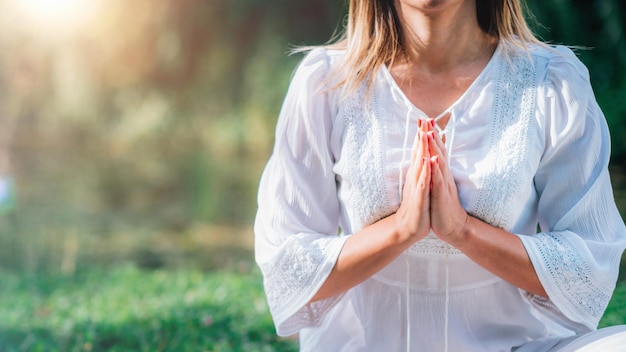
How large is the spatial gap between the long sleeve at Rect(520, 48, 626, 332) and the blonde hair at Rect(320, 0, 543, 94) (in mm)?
102

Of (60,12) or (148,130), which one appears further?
(148,130)

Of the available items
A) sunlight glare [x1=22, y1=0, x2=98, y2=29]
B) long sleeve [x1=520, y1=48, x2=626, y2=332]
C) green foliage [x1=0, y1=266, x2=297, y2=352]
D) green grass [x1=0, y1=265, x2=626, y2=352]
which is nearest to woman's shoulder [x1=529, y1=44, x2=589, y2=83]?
long sleeve [x1=520, y1=48, x2=626, y2=332]

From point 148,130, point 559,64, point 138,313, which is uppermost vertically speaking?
point 559,64

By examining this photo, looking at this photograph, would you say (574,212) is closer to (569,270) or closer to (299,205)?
(569,270)

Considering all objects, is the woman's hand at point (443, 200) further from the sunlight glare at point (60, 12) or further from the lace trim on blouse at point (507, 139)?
the sunlight glare at point (60, 12)

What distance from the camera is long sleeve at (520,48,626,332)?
1359 mm

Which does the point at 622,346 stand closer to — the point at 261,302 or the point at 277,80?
the point at 261,302

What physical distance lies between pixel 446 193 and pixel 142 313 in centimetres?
180

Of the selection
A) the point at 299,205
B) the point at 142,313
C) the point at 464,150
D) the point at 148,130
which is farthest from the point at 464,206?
the point at 148,130

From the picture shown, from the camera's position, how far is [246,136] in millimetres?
6051

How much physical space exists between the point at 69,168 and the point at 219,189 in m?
1.34

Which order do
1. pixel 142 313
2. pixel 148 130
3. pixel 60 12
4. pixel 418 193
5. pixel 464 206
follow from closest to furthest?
pixel 418 193, pixel 464 206, pixel 142 313, pixel 60 12, pixel 148 130

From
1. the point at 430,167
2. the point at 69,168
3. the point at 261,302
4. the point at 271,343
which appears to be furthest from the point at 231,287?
the point at 69,168

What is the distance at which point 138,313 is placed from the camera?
288cm
